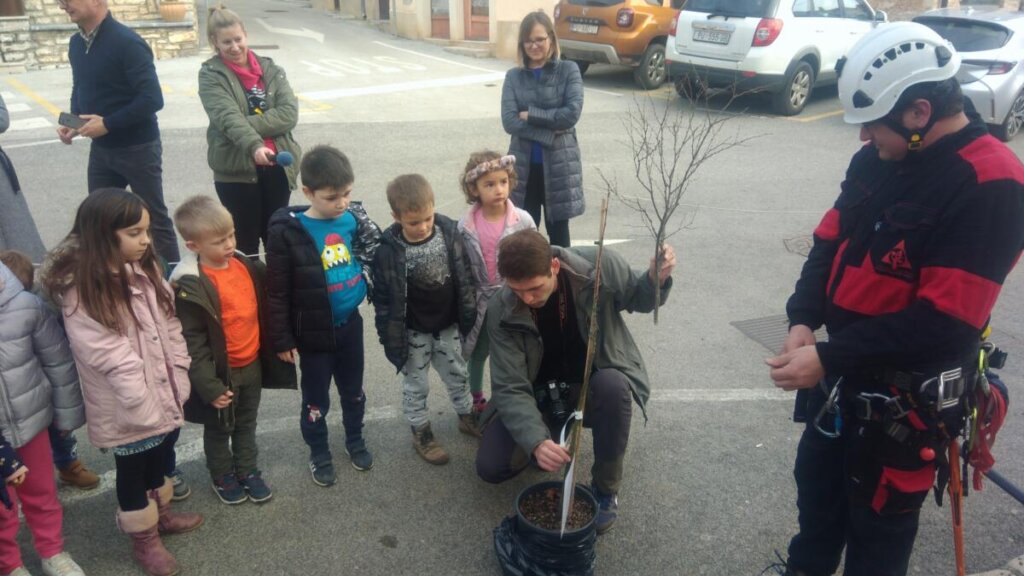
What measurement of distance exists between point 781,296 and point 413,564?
3556 mm

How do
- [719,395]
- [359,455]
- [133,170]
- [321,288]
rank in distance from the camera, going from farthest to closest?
[133,170] → [719,395] → [359,455] → [321,288]

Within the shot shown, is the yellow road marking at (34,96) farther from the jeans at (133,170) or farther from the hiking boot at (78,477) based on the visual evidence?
the hiking boot at (78,477)

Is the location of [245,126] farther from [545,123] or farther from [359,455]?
[359,455]

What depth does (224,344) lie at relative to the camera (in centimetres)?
311

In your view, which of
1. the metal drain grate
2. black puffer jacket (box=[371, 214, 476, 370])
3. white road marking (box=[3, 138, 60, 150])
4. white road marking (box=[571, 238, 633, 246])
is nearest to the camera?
black puffer jacket (box=[371, 214, 476, 370])

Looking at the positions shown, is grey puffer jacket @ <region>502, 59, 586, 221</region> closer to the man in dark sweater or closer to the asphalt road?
the asphalt road

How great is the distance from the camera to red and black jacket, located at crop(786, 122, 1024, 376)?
2094mm

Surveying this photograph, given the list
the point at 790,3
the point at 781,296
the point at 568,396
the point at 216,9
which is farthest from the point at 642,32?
the point at 568,396

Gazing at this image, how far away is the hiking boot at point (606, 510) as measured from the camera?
3.21 meters

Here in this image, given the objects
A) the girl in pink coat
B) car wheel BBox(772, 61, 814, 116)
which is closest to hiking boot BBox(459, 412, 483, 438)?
the girl in pink coat

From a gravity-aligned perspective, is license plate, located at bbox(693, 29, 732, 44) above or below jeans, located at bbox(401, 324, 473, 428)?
above

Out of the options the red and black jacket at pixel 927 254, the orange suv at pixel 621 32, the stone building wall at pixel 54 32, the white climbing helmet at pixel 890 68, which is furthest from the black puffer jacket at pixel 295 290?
the stone building wall at pixel 54 32

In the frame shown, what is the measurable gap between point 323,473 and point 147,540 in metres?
0.79

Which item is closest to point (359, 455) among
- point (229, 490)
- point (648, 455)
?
point (229, 490)
